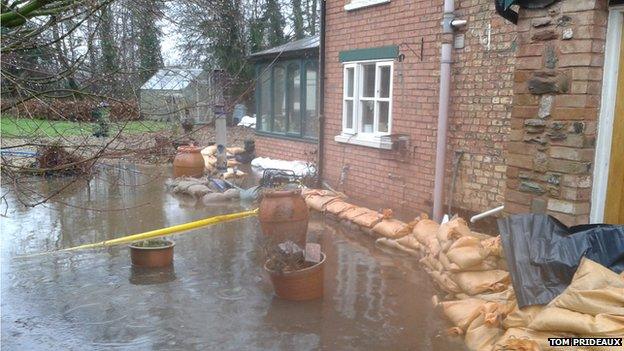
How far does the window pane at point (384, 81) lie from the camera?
902 cm

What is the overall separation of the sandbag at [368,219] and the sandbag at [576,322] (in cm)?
392

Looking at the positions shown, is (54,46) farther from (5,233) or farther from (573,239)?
(5,233)

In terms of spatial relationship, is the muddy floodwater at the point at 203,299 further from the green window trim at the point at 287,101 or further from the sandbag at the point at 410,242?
the green window trim at the point at 287,101

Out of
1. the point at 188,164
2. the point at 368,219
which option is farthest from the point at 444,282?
the point at 188,164

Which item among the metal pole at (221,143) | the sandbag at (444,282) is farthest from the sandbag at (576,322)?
the metal pole at (221,143)

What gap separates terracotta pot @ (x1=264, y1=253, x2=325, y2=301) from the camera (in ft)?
16.8

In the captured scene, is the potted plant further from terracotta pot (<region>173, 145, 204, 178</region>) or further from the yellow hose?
terracotta pot (<region>173, 145, 204, 178</region>)

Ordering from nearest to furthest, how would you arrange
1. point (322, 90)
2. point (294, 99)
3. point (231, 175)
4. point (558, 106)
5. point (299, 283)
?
1. point (558, 106)
2. point (299, 283)
3. point (322, 90)
4. point (231, 175)
5. point (294, 99)

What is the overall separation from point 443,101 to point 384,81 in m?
1.89

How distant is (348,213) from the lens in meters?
8.23

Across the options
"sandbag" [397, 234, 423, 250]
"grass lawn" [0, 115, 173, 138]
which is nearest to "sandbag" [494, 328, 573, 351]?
"sandbag" [397, 234, 423, 250]

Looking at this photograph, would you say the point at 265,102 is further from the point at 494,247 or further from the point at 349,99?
the point at 494,247

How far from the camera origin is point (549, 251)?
3855mm

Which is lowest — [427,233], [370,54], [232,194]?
[232,194]
